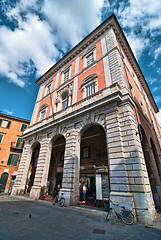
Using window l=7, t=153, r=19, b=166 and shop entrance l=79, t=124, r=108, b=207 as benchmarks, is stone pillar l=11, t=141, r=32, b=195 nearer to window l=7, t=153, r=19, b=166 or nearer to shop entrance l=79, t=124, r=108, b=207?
shop entrance l=79, t=124, r=108, b=207

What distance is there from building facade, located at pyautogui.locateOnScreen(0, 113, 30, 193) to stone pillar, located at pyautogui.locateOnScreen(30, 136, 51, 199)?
9.51 meters

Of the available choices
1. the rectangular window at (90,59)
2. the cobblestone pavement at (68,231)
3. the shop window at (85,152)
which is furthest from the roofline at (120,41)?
the cobblestone pavement at (68,231)

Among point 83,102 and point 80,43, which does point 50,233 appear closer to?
point 83,102

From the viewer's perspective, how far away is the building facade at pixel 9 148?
20.1 m

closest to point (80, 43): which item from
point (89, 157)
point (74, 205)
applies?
point (89, 157)

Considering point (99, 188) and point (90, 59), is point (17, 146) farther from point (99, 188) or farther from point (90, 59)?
point (99, 188)

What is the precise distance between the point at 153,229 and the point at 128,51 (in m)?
17.6

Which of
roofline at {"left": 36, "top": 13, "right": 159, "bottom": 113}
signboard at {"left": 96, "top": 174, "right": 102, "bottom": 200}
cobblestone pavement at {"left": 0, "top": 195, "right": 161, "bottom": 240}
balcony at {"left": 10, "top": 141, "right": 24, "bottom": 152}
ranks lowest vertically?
cobblestone pavement at {"left": 0, "top": 195, "right": 161, "bottom": 240}

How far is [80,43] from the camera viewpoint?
16.8 m

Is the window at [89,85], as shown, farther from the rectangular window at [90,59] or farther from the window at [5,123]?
the window at [5,123]

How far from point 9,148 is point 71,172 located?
16880 millimetres

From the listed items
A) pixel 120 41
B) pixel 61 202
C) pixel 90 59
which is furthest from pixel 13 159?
pixel 120 41

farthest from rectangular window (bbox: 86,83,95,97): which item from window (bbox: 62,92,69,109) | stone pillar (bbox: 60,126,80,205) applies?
stone pillar (bbox: 60,126,80,205)

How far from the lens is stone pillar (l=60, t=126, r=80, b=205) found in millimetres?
9109
